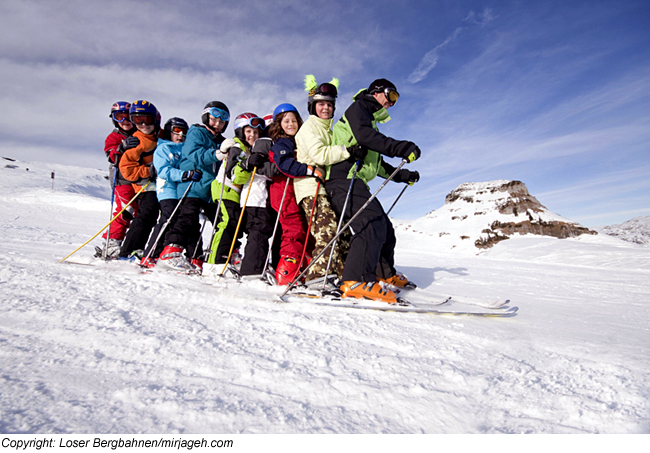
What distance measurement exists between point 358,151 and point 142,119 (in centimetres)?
367

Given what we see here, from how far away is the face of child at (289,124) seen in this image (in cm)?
382

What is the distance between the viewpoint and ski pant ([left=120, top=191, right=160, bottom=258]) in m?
4.69

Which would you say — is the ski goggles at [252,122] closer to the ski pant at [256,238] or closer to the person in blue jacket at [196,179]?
the person in blue jacket at [196,179]

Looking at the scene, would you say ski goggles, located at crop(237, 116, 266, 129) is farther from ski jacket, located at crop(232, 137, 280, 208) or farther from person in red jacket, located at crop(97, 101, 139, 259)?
person in red jacket, located at crop(97, 101, 139, 259)

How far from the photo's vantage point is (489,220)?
817 inches

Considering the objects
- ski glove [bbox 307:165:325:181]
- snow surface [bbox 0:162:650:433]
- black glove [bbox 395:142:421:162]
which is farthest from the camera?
ski glove [bbox 307:165:325:181]

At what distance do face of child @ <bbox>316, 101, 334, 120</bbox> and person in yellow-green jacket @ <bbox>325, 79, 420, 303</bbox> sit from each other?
0.23 metres

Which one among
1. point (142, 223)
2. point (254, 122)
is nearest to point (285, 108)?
point (254, 122)

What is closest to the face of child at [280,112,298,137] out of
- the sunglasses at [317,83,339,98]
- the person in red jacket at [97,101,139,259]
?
the sunglasses at [317,83,339,98]

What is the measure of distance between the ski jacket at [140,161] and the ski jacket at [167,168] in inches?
16.7

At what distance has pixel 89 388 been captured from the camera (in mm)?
1093

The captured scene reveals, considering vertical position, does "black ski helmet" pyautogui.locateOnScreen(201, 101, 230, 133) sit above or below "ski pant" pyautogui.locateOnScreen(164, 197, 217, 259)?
above
